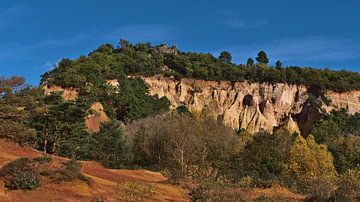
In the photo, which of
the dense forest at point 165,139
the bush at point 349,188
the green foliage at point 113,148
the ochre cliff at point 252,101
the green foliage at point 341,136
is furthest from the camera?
the ochre cliff at point 252,101

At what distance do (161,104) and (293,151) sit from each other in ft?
130

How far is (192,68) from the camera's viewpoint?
95.8 m

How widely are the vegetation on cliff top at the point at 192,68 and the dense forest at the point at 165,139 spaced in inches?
14.8

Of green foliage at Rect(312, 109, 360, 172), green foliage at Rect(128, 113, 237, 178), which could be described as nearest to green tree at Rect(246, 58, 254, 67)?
green foliage at Rect(312, 109, 360, 172)

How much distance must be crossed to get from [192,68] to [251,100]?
13.0 meters

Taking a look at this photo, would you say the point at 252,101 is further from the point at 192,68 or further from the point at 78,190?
the point at 78,190

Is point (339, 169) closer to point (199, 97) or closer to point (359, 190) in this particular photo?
point (359, 190)

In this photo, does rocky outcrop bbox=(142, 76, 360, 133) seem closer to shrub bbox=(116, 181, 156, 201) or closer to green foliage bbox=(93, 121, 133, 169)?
green foliage bbox=(93, 121, 133, 169)

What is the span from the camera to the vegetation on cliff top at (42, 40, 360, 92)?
8619 centimetres

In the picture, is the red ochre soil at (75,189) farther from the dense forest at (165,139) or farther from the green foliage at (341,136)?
the green foliage at (341,136)

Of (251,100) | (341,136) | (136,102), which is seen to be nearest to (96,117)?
(136,102)

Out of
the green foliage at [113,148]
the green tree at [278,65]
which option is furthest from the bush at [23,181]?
the green tree at [278,65]

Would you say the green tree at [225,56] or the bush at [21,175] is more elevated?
the green tree at [225,56]

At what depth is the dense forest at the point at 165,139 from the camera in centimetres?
2614
